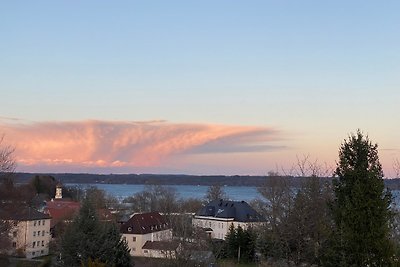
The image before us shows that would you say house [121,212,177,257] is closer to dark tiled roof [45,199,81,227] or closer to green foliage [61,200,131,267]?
dark tiled roof [45,199,81,227]

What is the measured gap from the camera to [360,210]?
1700cm

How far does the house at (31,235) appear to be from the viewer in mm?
53312

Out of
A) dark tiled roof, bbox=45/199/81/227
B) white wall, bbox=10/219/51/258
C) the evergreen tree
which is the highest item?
the evergreen tree

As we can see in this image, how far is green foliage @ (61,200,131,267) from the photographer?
35.7 metres

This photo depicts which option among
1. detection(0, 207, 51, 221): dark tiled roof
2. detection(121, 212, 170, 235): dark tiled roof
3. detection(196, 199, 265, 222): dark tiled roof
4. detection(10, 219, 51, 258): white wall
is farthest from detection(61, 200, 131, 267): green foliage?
detection(196, 199, 265, 222): dark tiled roof

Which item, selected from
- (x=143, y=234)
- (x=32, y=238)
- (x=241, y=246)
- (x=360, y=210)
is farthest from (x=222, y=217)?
(x=360, y=210)

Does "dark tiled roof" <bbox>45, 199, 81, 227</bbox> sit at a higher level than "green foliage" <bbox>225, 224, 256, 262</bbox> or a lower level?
higher

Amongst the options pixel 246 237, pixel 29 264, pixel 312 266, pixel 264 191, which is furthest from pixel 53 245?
pixel 312 266

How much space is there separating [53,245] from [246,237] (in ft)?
71.4

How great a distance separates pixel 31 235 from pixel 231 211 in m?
28.4

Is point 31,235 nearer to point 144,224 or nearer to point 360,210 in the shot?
point 144,224

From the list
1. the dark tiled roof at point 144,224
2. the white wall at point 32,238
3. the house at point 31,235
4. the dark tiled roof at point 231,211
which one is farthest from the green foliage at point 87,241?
the dark tiled roof at point 231,211

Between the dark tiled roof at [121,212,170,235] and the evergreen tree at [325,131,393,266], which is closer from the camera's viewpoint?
the evergreen tree at [325,131,393,266]

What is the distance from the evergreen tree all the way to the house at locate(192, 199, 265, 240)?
52.7m
